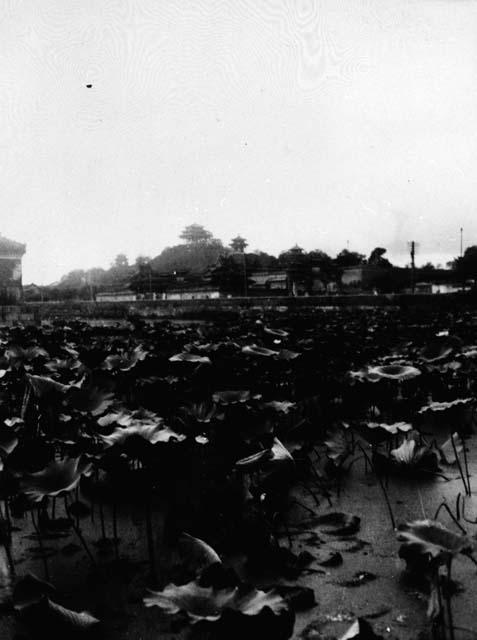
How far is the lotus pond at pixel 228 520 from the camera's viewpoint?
5.54 feet

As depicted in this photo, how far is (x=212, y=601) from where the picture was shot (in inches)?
58.1

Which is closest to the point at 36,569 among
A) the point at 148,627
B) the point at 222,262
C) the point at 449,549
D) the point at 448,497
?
the point at 148,627

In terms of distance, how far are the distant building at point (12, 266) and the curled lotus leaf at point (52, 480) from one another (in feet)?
122

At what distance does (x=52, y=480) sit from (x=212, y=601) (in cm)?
99

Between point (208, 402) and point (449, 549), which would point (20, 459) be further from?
point (449, 549)

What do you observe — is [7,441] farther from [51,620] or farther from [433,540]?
[433,540]

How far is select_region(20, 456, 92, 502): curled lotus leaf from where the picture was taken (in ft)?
7.08

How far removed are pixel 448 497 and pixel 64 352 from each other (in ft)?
14.5

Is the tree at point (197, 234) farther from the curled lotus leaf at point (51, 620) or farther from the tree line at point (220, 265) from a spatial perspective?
the curled lotus leaf at point (51, 620)

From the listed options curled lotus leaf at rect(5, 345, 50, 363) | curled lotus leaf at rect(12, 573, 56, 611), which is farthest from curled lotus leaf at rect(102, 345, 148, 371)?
curled lotus leaf at rect(12, 573, 56, 611)

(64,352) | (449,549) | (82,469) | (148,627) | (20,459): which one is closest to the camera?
(449,549)

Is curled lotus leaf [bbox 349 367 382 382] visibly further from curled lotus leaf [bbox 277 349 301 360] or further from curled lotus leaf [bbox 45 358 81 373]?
curled lotus leaf [bbox 45 358 81 373]

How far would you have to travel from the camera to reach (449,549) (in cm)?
145

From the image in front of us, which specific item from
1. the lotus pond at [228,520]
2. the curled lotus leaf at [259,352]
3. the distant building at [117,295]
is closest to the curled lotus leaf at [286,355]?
the curled lotus leaf at [259,352]
